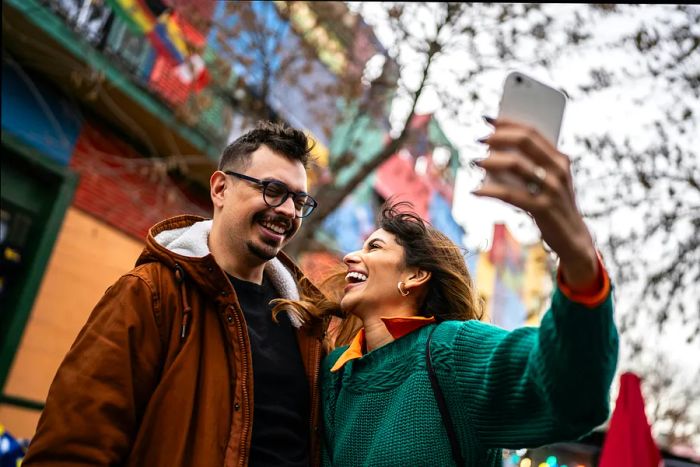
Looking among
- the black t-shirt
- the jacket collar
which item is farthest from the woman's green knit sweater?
the jacket collar

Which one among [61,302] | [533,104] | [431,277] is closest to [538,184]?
[533,104]

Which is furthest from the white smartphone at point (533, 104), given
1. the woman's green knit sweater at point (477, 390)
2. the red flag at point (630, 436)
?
the red flag at point (630, 436)

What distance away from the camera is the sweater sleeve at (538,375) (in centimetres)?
170

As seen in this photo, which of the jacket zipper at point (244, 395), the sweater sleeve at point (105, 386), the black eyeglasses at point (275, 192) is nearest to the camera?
the sweater sleeve at point (105, 386)

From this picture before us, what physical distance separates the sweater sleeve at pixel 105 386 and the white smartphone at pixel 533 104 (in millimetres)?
1687

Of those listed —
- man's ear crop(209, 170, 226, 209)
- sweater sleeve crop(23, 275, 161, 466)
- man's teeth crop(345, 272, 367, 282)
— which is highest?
man's ear crop(209, 170, 226, 209)

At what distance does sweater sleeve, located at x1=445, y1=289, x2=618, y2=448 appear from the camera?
170 centimetres

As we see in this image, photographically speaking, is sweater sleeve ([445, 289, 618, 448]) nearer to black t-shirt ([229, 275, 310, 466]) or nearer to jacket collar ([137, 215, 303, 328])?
black t-shirt ([229, 275, 310, 466])

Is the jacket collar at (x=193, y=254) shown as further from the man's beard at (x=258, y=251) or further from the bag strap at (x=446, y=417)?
the bag strap at (x=446, y=417)

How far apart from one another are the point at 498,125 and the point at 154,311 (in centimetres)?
170

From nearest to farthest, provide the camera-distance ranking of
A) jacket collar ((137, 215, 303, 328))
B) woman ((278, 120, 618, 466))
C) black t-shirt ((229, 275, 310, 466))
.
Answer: woman ((278, 120, 618, 466)) → black t-shirt ((229, 275, 310, 466)) → jacket collar ((137, 215, 303, 328))

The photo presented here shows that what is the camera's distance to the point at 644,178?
26.8ft

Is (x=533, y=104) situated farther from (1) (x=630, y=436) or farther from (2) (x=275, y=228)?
(1) (x=630, y=436)

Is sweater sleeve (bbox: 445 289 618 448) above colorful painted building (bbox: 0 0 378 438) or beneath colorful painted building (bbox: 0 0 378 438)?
beneath
